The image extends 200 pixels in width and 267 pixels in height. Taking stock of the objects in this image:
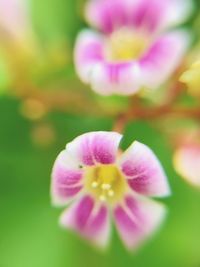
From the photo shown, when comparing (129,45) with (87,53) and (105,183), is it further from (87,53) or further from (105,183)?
(105,183)

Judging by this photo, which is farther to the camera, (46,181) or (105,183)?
(46,181)

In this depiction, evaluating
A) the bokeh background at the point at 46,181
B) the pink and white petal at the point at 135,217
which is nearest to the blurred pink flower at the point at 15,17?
the bokeh background at the point at 46,181

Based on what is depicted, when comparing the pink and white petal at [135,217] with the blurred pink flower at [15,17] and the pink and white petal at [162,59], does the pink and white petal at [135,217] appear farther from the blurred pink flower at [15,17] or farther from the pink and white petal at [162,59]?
the blurred pink flower at [15,17]

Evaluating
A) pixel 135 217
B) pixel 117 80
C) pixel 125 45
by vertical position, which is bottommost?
pixel 135 217

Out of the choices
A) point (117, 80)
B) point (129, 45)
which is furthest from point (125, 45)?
point (117, 80)

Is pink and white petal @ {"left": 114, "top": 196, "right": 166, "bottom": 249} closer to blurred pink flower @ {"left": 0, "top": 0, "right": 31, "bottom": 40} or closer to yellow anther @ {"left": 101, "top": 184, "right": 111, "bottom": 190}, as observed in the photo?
yellow anther @ {"left": 101, "top": 184, "right": 111, "bottom": 190}

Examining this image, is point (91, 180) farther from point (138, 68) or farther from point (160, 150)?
point (160, 150)

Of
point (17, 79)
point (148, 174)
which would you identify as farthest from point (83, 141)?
point (17, 79)
